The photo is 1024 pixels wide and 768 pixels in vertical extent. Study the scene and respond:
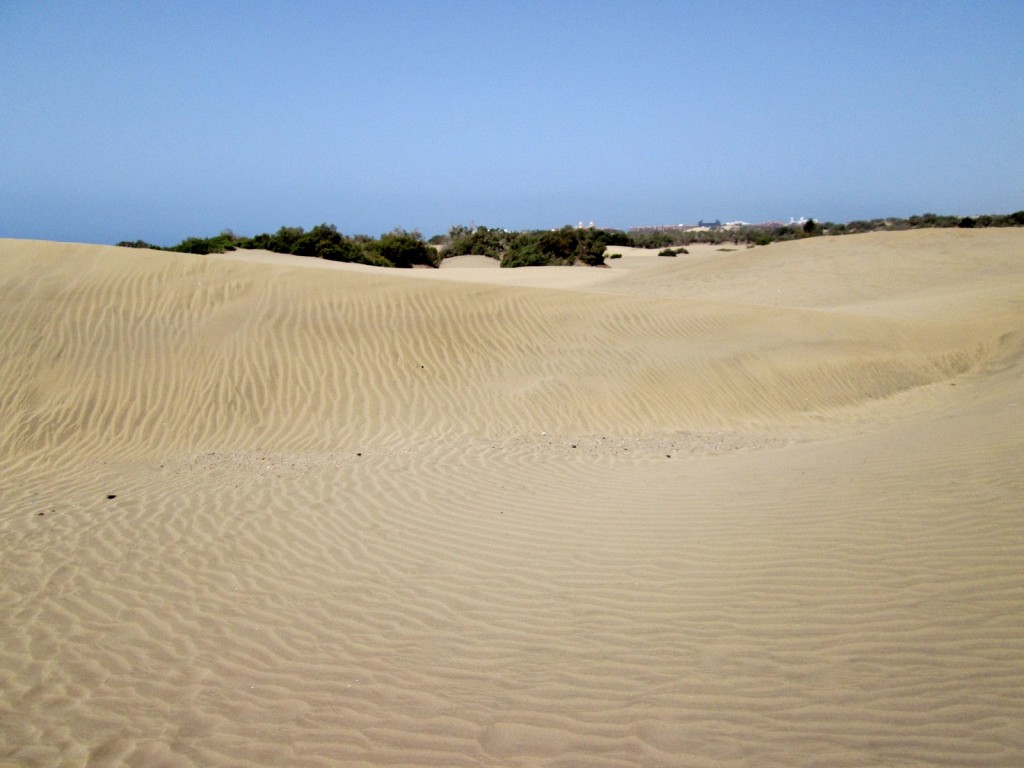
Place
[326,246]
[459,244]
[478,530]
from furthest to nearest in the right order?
[459,244]
[326,246]
[478,530]

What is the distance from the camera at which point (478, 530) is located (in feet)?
22.0

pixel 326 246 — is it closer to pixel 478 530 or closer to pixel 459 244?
pixel 459 244

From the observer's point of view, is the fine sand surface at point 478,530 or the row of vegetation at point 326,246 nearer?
the fine sand surface at point 478,530

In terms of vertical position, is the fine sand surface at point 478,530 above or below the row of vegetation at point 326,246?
below

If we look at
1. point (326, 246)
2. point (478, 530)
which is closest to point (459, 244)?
point (326, 246)

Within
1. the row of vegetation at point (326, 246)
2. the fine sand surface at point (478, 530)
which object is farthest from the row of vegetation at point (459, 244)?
the fine sand surface at point (478, 530)

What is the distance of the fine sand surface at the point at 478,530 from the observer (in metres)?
3.67

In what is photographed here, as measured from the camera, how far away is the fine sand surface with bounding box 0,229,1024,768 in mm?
3668

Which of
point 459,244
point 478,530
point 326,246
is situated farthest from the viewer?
point 459,244

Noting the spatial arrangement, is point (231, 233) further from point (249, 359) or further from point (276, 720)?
point (276, 720)

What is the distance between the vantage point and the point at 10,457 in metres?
9.12

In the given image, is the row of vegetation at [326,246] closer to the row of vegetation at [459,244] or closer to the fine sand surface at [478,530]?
Answer: the row of vegetation at [459,244]

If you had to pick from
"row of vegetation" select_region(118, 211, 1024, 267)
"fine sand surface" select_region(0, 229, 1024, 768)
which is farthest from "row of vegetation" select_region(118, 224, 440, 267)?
"fine sand surface" select_region(0, 229, 1024, 768)

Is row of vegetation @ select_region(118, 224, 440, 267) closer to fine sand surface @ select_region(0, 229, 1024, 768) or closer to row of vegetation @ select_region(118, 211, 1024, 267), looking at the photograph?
row of vegetation @ select_region(118, 211, 1024, 267)
